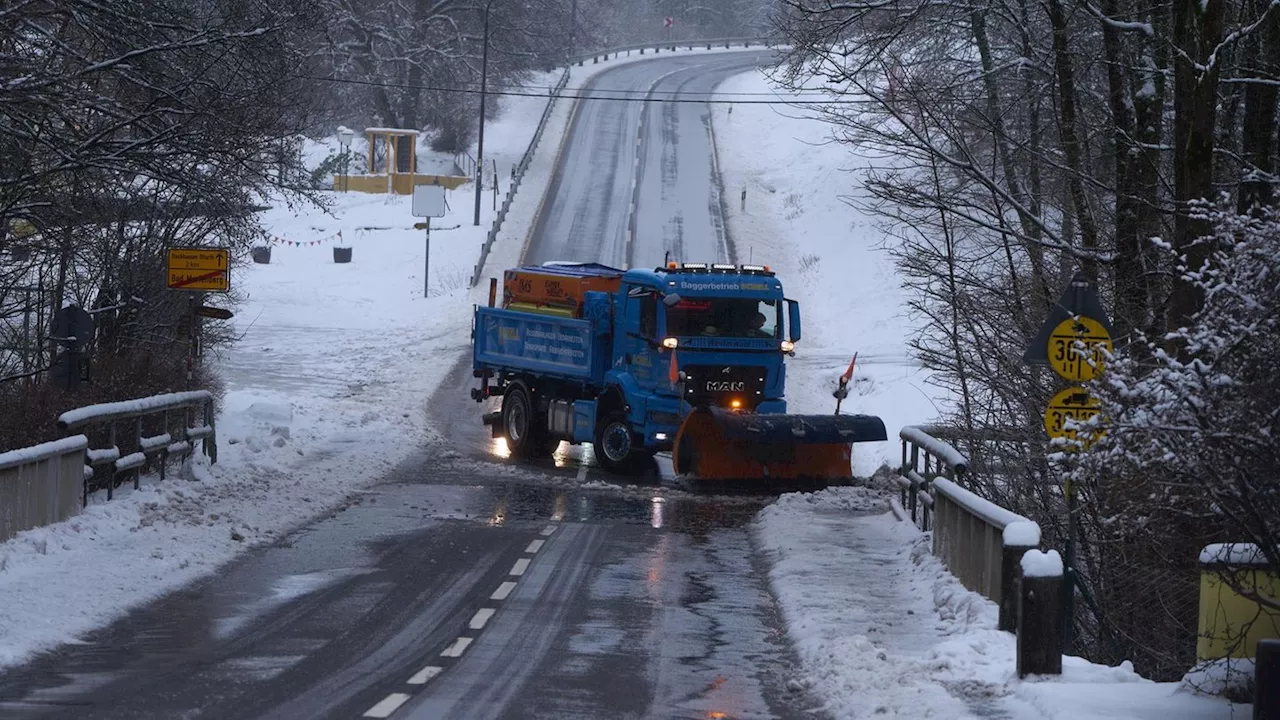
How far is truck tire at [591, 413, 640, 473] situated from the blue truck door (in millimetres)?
756

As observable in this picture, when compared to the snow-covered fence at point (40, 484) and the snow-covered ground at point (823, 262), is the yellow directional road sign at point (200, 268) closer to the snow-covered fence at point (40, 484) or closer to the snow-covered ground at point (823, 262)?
the snow-covered fence at point (40, 484)

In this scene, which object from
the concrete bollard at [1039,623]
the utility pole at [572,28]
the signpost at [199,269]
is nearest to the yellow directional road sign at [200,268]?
the signpost at [199,269]

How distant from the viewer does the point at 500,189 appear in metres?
63.9

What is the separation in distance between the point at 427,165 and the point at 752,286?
168 feet

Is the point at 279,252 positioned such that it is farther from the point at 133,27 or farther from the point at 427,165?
the point at 133,27

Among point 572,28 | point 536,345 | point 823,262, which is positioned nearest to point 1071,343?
point 536,345

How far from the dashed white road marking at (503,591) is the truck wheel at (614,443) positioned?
8674 mm

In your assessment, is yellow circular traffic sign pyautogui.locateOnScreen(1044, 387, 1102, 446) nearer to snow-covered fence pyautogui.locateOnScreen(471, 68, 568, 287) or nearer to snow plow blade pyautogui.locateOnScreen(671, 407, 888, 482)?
snow plow blade pyautogui.locateOnScreen(671, 407, 888, 482)

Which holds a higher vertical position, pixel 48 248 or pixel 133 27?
pixel 133 27

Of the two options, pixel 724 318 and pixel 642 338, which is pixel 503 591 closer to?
pixel 642 338

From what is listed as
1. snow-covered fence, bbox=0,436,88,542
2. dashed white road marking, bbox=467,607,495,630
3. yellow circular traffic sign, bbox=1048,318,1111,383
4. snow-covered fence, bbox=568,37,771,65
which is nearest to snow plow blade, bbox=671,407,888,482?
dashed white road marking, bbox=467,607,495,630

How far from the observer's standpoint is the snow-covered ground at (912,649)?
8.82 m

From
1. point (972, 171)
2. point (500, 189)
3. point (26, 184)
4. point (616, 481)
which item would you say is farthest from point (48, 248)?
point (500, 189)

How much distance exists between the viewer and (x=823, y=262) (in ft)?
165
